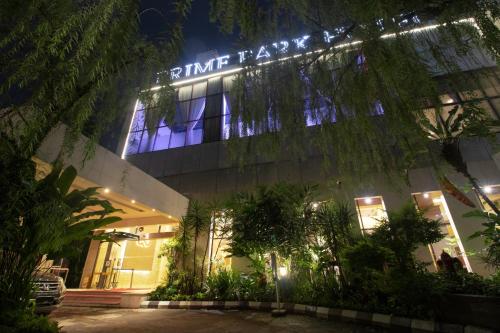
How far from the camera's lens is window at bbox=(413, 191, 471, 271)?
740 centimetres

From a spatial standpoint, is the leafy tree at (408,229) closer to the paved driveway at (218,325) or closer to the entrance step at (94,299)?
the paved driveway at (218,325)

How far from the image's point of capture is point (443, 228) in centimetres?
798

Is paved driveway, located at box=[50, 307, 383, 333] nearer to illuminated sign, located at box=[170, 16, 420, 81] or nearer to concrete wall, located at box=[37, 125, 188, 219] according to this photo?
concrete wall, located at box=[37, 125, 188, 219]

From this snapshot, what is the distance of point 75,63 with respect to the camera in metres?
1.95

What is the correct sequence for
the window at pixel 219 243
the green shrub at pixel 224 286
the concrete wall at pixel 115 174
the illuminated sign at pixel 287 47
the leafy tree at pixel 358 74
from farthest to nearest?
1. the window at pixel 219 243
2. the green shrub at pixel 224 286
3. the concrete wall at pixel 115 174
4. the illuminated sign at pixel 287 47
5. the leafy tree at pixel 358 74

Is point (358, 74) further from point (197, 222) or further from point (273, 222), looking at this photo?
point (197, 222)

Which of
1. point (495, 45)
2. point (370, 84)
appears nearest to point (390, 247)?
→ point (370, 84)

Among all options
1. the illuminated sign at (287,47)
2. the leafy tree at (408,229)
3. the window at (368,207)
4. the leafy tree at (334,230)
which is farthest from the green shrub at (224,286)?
the illuminated sign at (287,47)

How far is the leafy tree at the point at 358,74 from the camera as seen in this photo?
6.60 ft

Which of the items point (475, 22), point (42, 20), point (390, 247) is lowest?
point (390, 247)

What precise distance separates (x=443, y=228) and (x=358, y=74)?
783 cm

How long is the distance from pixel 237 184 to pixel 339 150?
25.9 feet

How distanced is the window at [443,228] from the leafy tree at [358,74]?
5.24m

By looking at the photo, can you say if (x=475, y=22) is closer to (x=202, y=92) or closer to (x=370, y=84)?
(x=370, y=84)
